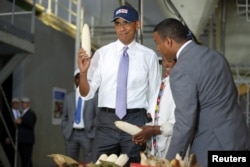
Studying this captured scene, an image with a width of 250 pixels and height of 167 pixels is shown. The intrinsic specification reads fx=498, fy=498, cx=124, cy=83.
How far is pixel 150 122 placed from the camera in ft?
12.5

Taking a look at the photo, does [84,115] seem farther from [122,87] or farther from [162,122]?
[162,122]

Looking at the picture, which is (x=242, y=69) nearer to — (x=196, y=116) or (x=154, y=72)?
(x=154, y=72)

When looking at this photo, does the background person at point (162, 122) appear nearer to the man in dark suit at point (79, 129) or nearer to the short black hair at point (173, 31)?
the short black hair at point (173, 31)

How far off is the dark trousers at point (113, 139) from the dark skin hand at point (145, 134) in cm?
34

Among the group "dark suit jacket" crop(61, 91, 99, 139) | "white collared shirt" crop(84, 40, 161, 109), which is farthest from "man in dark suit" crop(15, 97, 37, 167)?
"white collared shirt" crop(84, 40, 161, 109)

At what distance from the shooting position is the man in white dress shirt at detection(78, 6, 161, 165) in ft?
12.2

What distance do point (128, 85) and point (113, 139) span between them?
44cm

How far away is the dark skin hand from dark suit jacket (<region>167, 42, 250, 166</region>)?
51cm

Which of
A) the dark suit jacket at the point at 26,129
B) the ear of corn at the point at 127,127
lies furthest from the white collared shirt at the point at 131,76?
the dark suit jacket at the point at 26,129

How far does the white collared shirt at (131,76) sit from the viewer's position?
3857mm

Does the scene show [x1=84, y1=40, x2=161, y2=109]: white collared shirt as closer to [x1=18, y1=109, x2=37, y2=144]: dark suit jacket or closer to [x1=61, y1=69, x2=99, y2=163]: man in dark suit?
[x1=61, y1=69, x2=99, y2=163]: man in dark suit

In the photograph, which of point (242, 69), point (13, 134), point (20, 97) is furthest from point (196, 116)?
point (20, 97)

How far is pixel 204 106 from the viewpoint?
2803 millimetres

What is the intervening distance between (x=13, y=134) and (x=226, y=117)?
749 centimetres
